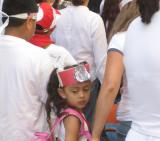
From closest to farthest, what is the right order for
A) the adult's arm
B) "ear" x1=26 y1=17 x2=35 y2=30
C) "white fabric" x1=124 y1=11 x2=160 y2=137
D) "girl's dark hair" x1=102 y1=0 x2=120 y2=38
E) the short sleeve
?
1. "white fabric" x1=124 y1=11 x2=160 y2=137
2. the short sleeve
3. "ear" x1=26 y1=17 x2=35 y2=30
4. the adult's arm
5. "girl's dark hair" x1=102 y1=0 x2=120 y2=38

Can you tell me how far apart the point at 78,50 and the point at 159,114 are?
2.52 metres

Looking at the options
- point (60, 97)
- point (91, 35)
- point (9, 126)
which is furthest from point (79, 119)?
point (91, 35)

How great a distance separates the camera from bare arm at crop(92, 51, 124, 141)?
8.82 feet

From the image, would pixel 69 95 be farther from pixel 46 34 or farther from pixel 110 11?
pixel 110 11

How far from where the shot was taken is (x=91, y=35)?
15.0ft

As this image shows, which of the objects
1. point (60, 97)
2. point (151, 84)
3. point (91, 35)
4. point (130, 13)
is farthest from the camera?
point (91, 35)

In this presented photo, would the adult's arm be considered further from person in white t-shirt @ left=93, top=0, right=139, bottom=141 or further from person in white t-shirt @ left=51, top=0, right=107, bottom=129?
person in white t-shirt @ left=93, top=0, right=139, bottom=141

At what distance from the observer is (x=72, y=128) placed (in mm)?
2918

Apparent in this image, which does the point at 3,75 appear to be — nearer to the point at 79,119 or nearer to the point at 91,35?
the point at 79,119

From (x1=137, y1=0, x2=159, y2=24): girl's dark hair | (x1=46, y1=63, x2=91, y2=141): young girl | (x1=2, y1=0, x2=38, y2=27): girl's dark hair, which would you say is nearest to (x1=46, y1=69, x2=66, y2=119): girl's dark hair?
(x1=46, y1=63, x2=91, y2=141): young girl

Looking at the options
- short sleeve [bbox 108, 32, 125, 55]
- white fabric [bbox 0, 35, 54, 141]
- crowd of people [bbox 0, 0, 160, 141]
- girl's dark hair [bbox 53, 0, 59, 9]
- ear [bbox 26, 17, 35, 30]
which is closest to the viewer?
short sleeve [bbox 108, 32, 125, 55]

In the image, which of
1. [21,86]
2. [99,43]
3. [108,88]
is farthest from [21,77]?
[99,43]

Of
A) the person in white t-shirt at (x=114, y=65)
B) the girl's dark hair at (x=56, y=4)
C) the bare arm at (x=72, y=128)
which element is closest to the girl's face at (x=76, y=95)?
the bare arm at (x=72, y=128)

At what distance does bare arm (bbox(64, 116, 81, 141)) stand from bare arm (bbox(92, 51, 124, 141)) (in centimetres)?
20
